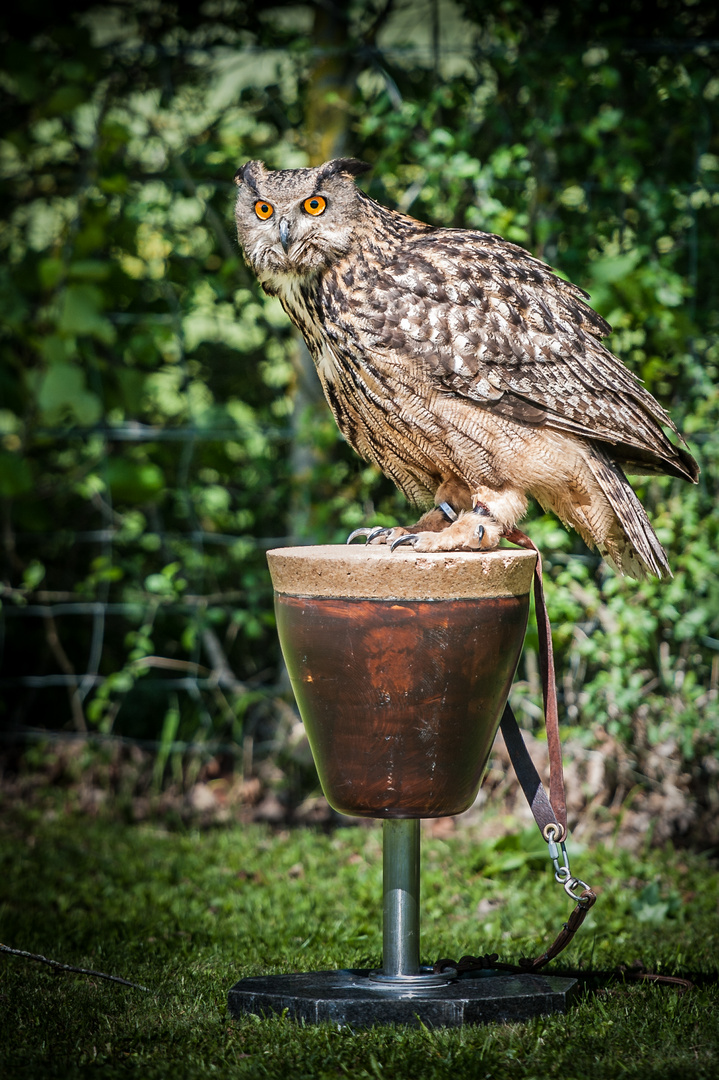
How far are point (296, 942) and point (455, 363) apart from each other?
169cm

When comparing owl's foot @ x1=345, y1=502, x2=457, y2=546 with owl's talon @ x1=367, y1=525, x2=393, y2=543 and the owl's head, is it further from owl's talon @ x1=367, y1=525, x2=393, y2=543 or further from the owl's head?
the owl's head

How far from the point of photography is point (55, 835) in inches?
155

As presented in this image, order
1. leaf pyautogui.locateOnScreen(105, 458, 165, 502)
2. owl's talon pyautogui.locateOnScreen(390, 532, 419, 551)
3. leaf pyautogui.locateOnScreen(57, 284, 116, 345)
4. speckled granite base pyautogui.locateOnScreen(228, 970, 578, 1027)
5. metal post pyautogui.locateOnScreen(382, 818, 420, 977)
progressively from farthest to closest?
1. leaf pyautogui.locateOnScreen(105, 458, 165, 502)
2. leaf pyautogui.locateOnScreen(57, 284, 116, 345)
3. owl's talon pyautogui.locateOnScreen(390, 532, 419, 551)
4. metal post pyautogui.locateOnScreen(382, 818, 420, 977)
5. speckled granite base pyautogui.locateOnScreen(228, 970, 578, 1027)

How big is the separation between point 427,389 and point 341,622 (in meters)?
0.68

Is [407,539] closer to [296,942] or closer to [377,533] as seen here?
[377,533]

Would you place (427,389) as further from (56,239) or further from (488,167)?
(56,239)

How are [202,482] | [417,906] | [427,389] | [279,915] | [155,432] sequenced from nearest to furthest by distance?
[417,906] < [427,389] < [279,915] < [155,432] < [202,482]

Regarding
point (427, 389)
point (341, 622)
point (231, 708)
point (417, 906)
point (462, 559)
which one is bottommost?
point (231, 708)

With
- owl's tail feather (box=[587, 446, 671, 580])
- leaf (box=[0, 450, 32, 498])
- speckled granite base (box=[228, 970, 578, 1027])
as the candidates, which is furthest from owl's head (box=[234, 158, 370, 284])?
leaf (box=[0, 450, 32, 498])

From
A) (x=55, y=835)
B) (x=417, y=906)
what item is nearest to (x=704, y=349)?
(x=417, y=906)

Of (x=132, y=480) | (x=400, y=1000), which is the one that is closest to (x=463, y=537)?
(x=400, y=1000)

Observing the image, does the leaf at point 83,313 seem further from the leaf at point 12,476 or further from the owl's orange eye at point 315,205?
the owl's orange eye at point 315,205

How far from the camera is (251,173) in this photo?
8.85ft

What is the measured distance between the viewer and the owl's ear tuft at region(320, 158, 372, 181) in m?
2.58
